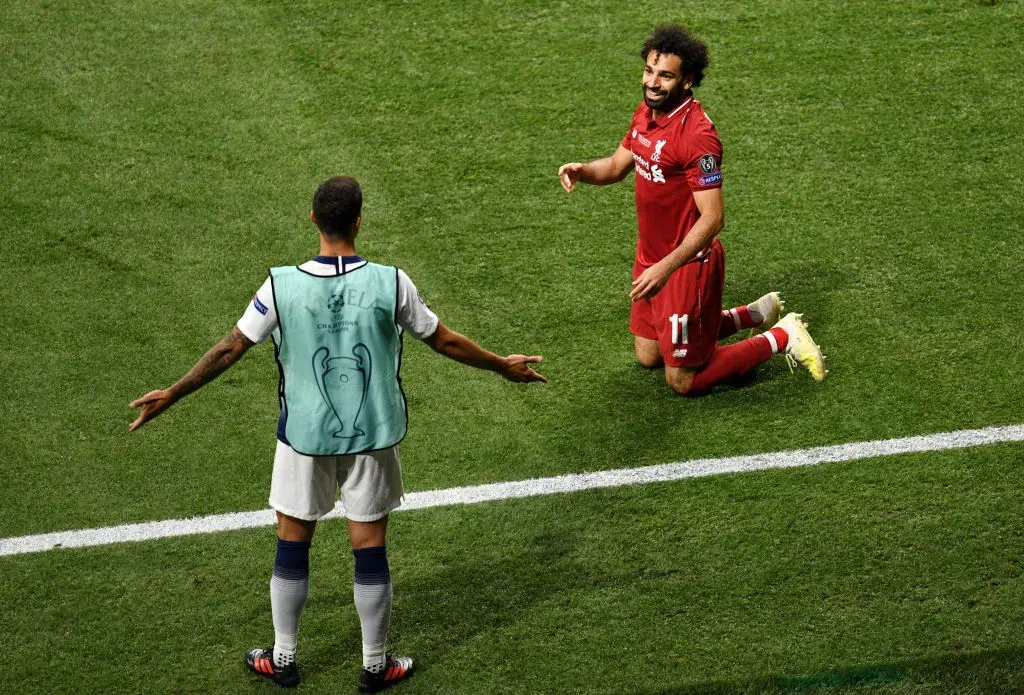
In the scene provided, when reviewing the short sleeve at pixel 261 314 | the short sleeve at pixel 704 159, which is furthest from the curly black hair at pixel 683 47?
the short sleeve at pixel 261 314

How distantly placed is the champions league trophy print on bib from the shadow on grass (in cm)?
171

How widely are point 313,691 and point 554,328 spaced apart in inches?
116

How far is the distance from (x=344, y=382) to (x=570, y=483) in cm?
188

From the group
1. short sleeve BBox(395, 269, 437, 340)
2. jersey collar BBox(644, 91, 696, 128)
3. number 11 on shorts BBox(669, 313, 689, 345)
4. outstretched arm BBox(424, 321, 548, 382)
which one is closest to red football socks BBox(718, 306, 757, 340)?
number 11 on shorts BBox(669, 313, 689, 345)

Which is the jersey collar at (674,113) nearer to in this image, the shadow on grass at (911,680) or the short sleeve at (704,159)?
the short sleeve at (704,159)

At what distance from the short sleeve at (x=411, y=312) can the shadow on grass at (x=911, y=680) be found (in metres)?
1.78

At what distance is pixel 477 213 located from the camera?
8758 mm

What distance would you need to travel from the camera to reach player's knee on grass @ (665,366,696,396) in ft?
23.8

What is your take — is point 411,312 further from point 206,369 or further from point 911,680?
point 911,680

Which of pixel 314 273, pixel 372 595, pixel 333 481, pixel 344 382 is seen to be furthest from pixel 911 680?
pixel 314 273

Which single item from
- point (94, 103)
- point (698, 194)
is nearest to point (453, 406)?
point (698, 194)

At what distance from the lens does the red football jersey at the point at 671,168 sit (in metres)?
6.74

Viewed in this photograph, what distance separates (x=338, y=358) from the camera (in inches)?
204

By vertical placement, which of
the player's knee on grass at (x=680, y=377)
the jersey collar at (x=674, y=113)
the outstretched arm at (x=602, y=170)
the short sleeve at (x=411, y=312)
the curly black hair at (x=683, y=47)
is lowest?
the player's knee on grass at (x=680, y=377)
